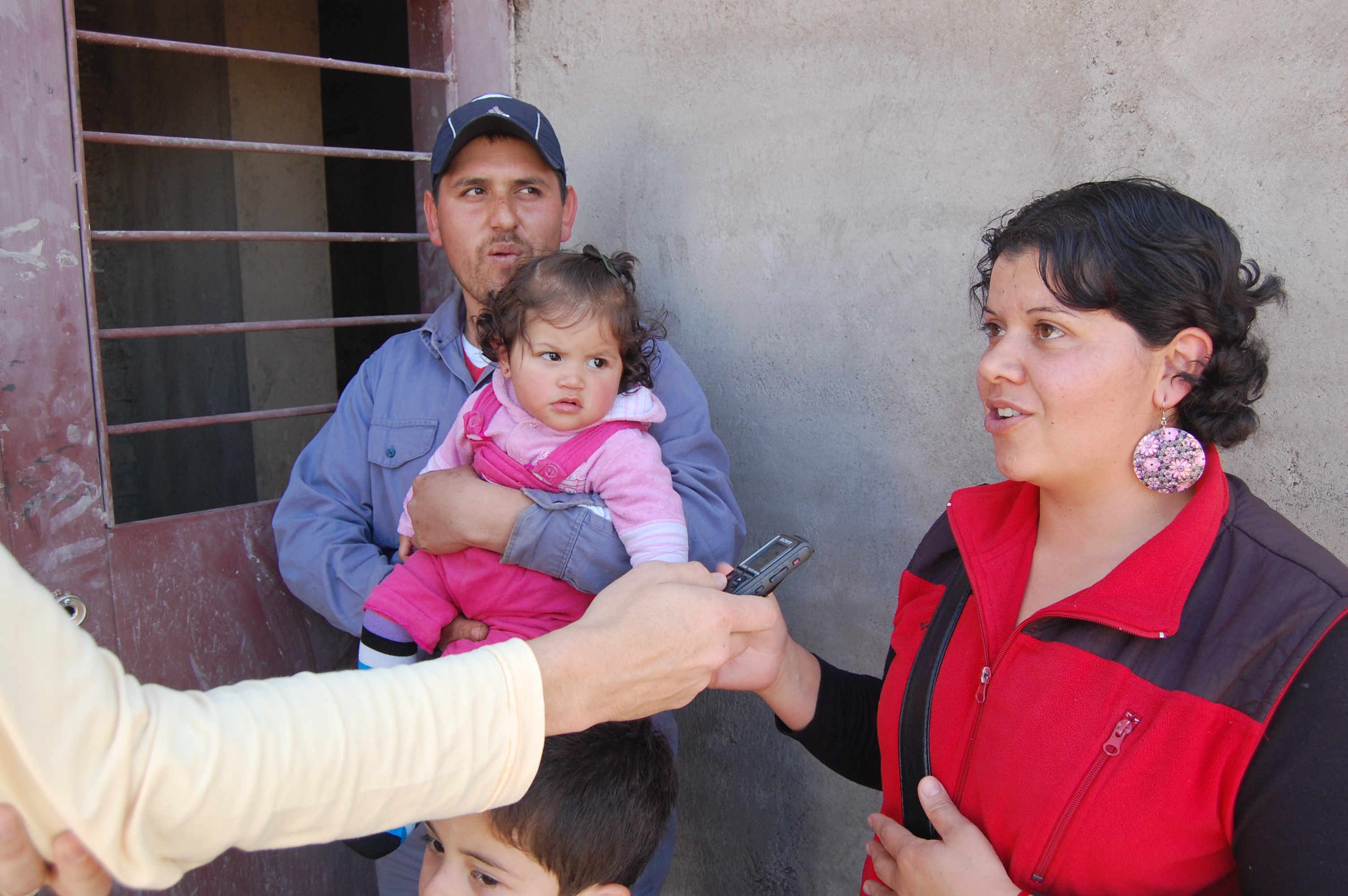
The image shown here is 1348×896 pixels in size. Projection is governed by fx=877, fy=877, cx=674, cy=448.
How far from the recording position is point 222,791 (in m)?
0.93

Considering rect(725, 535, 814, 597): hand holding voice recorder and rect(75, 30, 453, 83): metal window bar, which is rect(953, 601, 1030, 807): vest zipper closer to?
rect(725, 535, 814, 597): hand holding voice recorder

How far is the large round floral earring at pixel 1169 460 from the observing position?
1328 millimetres

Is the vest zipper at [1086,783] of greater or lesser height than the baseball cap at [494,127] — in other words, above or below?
below

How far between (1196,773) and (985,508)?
555 millimetres

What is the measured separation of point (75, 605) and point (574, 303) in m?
1.43

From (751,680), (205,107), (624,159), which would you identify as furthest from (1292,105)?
(205,107)

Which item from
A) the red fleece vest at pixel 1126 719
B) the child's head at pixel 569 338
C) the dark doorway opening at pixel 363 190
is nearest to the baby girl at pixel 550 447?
the child's head at pixel 569 338

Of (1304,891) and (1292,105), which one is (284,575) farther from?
(1292,105)

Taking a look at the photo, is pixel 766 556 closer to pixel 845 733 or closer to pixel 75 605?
pixel 845 733

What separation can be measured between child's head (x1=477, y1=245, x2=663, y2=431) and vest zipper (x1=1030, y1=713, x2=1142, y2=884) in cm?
111

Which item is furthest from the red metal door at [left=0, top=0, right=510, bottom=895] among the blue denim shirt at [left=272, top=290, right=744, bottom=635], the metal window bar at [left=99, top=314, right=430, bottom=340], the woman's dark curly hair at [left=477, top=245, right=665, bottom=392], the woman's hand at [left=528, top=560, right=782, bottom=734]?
the woman's hand at [left=528, top=560, right=782, bottom=734]

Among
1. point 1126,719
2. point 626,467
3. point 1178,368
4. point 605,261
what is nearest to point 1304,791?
point 1126,719

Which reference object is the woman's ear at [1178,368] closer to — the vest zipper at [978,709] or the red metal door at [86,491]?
the vest zipper at [978,709]

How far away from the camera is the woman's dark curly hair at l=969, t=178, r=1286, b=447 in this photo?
131 centimetres
